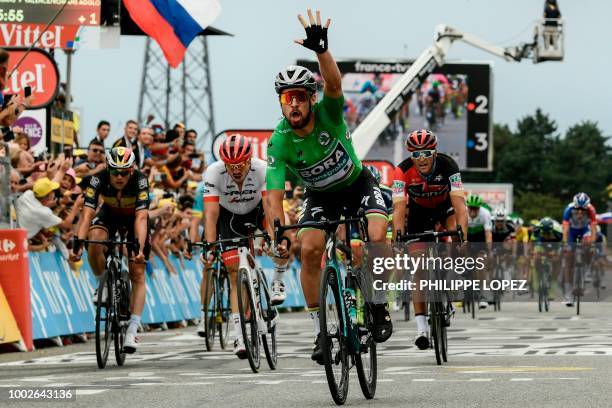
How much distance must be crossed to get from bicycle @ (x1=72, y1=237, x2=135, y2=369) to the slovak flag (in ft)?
31.7

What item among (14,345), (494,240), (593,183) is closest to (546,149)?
(593,183)

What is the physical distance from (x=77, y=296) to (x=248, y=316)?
528cm

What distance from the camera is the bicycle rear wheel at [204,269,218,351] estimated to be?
1620 cm

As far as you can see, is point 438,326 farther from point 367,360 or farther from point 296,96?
point 296,96

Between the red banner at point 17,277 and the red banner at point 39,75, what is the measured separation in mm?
6421

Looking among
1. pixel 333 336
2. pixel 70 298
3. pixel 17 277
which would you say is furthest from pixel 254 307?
pixel 70 298

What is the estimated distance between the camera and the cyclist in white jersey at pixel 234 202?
1445cm

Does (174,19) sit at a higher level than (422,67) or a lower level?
lower

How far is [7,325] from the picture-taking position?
15555 millimetres

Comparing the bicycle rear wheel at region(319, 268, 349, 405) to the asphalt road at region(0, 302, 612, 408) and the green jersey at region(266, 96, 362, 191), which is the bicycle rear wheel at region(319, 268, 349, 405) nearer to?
the asphalt road at region(0, 302, 612, 408)

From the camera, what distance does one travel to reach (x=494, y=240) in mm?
28250

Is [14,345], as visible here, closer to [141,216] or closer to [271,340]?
[141,216]

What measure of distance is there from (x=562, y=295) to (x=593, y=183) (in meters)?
131

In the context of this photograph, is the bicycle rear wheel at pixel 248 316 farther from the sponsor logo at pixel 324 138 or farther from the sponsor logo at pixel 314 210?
the sponsor logo at pixel 324 138
